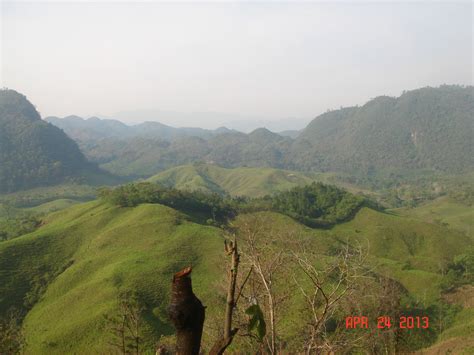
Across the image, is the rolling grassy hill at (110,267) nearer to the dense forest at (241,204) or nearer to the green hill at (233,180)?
the dense forest at (241,204)

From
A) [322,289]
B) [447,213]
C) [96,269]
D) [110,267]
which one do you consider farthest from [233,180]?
[322,289]

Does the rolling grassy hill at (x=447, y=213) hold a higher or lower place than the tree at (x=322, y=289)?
lower

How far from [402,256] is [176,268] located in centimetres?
4304

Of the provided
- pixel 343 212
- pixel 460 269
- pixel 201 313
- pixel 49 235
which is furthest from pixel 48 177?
pixel 201 313

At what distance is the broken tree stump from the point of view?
2.71 metres

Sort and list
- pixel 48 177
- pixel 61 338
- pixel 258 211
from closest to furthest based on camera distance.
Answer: pixel 61 338 → pixel 258 211 → pixel 48 177

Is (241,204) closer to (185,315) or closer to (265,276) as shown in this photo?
(265,276)

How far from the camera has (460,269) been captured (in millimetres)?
54000

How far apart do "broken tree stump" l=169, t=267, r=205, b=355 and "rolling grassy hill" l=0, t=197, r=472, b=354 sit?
78.4 ft

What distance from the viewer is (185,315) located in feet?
8.96

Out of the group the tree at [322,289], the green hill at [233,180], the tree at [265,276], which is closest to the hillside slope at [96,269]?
the tree at [265,276]

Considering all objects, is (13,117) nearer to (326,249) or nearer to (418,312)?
(326,249)

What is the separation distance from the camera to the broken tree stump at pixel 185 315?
271 centimetres

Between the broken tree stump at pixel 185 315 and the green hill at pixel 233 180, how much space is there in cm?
14360
